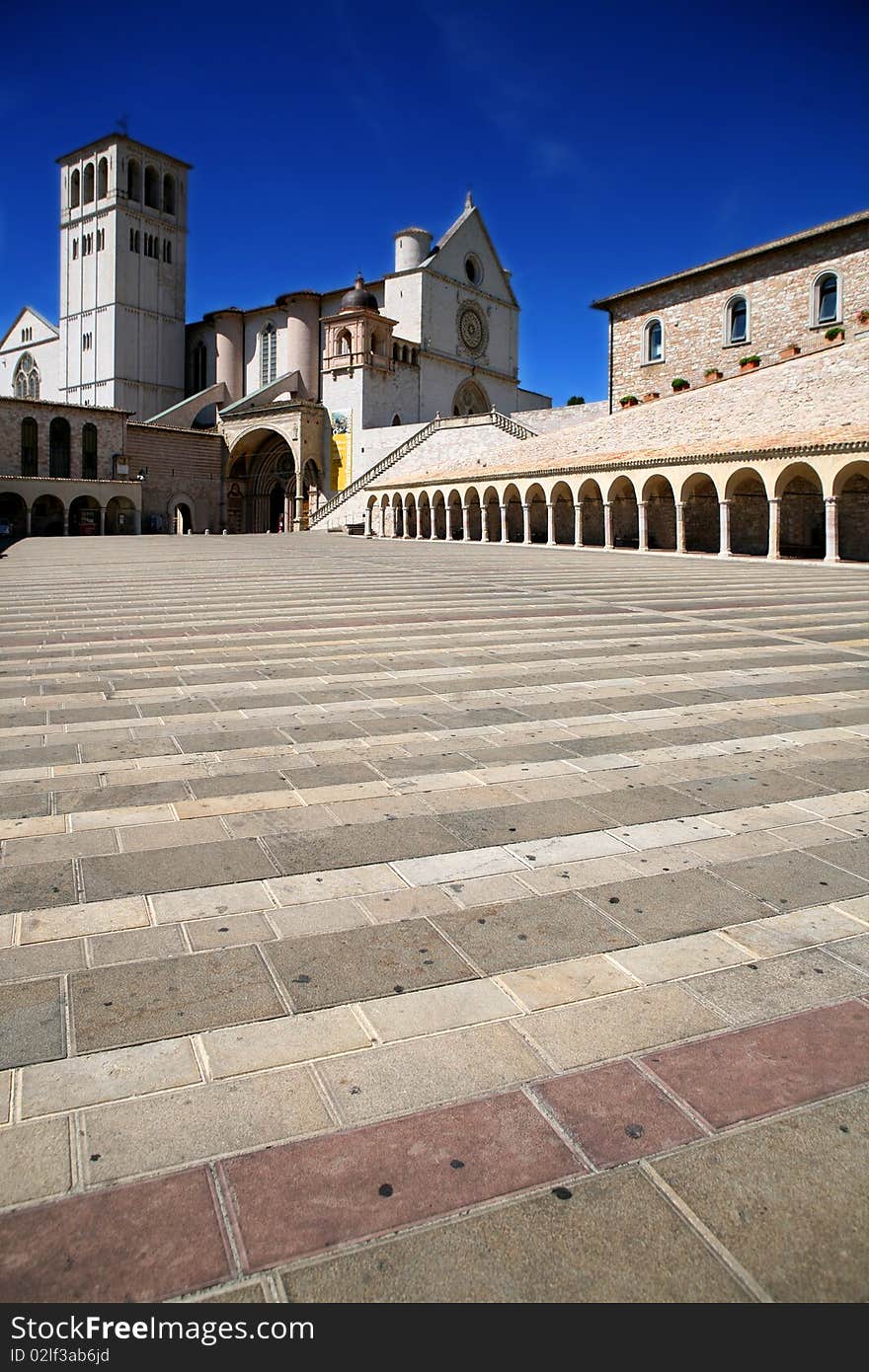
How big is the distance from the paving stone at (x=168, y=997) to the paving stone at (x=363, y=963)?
3.8 inches

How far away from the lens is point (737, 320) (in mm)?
41000

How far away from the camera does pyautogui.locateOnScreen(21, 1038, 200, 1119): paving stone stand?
2.51 m

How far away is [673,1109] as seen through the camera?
2490 mm

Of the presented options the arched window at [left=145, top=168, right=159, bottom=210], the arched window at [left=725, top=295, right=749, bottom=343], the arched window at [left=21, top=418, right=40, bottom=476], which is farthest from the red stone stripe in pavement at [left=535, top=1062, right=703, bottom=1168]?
the arched window at [left=145, top=168, right=159, bottom=210]

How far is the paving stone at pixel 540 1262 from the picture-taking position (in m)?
1.90

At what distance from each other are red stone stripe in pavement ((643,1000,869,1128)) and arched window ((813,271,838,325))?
40108mm

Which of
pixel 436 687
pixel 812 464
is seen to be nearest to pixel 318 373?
pixel 812 464

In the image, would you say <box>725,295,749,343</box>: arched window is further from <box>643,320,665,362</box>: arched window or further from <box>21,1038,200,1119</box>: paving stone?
<box>21,1038,200,1119</box>: paving stone

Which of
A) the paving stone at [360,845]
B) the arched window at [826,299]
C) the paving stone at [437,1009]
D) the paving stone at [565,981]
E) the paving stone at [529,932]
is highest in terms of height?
the arched window at [826,299]

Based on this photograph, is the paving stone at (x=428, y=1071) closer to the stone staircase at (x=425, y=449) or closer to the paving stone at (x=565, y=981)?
the paving stone at (x=565, y=981)

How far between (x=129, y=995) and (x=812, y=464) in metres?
27.0

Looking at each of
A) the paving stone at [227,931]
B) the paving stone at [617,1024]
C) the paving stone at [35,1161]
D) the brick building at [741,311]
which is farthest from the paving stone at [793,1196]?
the brick building at [741,311]

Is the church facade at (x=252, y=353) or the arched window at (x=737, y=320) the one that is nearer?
the arched window at (x=737, y=320)

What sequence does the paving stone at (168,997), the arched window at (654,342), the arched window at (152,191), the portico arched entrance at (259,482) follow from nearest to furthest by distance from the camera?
the paving stone at (168,997) < the arched window at (654,342) < the portico arched entrance at (259,482) < the arched window at (152,191)
